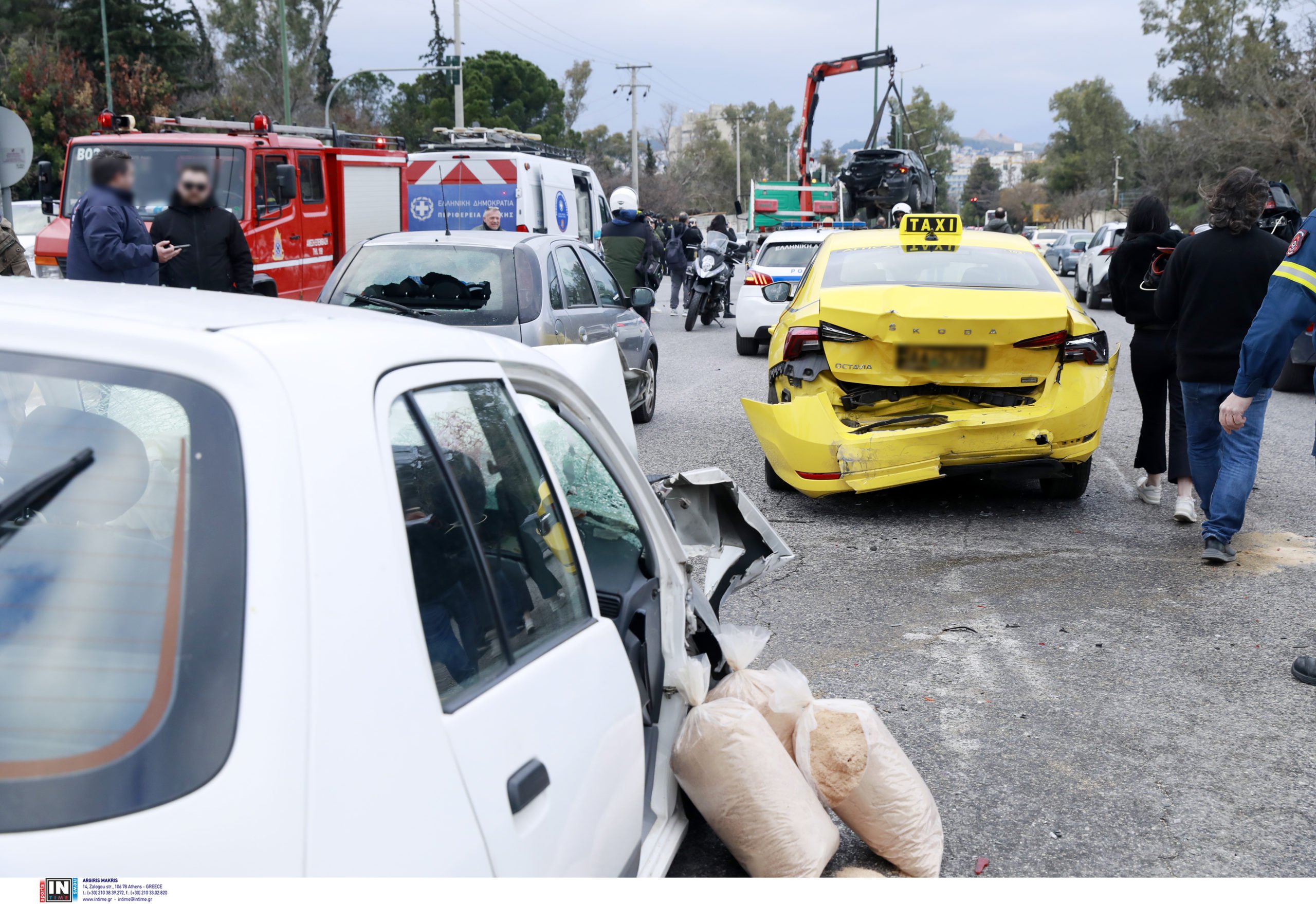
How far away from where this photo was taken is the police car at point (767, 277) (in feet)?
52.0

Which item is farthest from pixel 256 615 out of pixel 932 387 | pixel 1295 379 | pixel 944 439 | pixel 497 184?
pixel 497 184

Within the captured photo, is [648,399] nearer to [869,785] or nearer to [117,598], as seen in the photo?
[869,785]

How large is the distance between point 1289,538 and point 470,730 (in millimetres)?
6047

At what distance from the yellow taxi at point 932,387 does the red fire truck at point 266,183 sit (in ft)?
25.0

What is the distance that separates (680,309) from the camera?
24625 millimetres

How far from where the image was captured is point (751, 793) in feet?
9.23

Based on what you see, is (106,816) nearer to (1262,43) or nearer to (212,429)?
(212,429)

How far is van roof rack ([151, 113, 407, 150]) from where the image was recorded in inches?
597

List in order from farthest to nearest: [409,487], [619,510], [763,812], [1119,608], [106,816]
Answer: [1119,608] → [619,510] → [763,812] → [409,487] → [106,816]

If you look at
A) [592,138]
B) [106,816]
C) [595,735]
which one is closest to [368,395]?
[106,816]

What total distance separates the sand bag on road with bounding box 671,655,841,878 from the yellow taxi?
384 cm

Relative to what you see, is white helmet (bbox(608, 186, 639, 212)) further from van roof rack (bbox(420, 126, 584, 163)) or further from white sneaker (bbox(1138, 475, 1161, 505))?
white sneaker (bbox(1138, 475, 1161, 505))

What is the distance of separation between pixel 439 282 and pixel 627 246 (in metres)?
6.55

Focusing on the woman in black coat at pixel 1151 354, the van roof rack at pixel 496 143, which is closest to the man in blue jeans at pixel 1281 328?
the woman in black coat at pixel 1151 354
